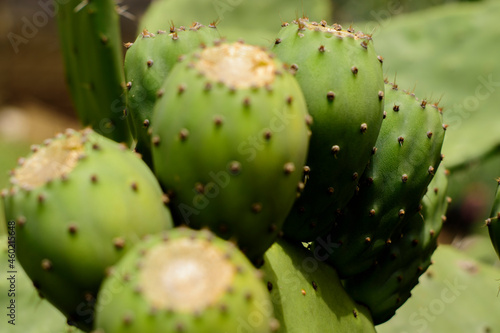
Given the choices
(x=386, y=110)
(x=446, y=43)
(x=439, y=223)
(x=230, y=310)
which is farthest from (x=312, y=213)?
(x=446, y=43)

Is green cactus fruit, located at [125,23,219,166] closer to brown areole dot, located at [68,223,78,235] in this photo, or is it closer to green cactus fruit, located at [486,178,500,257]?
brown areole dot, located at [68,223,78,235]

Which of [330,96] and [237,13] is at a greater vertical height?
[330,96]

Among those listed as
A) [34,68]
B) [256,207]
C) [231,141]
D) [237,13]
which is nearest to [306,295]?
[256,207]

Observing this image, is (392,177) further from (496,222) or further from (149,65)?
(149,65)

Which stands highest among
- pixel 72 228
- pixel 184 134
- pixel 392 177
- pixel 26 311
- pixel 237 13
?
pixel 184 134

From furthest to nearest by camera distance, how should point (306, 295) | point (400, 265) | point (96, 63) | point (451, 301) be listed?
point (451, 301) < point (96, 63) < point (400, 265) < point (306, 295)

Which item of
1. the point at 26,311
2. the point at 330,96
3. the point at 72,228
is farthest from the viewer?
the point at 26,311

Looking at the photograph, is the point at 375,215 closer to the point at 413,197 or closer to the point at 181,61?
the point at 413,197
